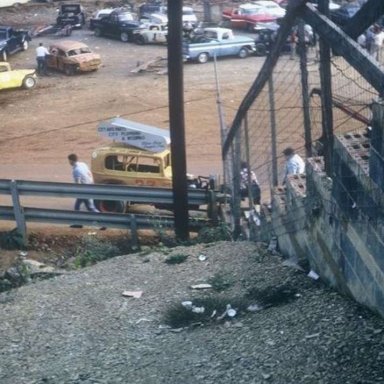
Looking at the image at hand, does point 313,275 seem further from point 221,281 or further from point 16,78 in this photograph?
point 16,78

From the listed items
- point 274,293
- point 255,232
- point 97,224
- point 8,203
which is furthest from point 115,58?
point 274,293

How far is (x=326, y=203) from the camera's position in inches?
307

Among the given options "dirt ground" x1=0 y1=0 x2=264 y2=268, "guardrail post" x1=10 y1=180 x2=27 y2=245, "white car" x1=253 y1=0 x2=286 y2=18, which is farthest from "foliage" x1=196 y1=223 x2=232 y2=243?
"white car" x1=253 y1=0 x2=286 y2=18

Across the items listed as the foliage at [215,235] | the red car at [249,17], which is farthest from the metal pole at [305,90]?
the red car at [249,17]

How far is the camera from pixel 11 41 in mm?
37250

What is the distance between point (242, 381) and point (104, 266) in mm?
4651

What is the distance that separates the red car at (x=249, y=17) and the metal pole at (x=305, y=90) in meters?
31.4

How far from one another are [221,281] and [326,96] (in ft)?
7.07

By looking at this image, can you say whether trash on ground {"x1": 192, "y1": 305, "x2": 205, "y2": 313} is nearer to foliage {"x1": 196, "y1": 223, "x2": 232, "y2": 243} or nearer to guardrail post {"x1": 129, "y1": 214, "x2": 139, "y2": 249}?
Answer: foliage {"x1": 196, "y1": 223, "x2": 232, "y2": 243}

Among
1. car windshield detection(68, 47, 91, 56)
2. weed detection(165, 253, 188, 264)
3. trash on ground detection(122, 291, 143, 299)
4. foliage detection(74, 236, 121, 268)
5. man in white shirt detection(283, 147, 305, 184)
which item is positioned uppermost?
man in white shirt detection(283, 147, 305, 184)

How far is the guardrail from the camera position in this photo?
52.1 ft

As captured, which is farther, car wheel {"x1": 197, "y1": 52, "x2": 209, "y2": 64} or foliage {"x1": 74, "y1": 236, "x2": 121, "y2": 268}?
car wheel {"x1": 197, "y1": 52, "x2": 209, "y2": 64}

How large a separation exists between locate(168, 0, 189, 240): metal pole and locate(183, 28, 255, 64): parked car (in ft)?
63.0

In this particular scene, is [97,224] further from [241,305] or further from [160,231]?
[241,305]
